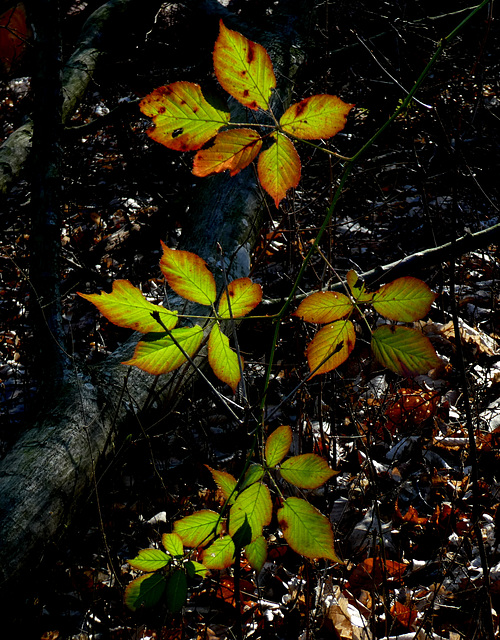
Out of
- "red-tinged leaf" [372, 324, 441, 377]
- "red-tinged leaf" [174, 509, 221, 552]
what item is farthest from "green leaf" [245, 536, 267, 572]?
"red-tinged leaf" [372, 324, 441, 377]

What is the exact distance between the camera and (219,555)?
40.4 inches

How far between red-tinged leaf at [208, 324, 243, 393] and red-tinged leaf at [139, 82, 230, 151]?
0.33 meters

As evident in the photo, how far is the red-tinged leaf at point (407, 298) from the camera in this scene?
0.82 metres

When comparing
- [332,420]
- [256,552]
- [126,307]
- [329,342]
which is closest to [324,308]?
[329,342]

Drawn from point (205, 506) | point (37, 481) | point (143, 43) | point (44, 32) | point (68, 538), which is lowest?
point (205, 506)

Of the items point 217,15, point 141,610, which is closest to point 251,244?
point 141,610

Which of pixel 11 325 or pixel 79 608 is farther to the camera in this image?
pixel 11 325

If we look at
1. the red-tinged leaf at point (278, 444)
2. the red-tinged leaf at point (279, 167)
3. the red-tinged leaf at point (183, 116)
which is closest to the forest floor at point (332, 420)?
the red-tinged leaf at point (278, 444)

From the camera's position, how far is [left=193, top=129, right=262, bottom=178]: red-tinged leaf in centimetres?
77

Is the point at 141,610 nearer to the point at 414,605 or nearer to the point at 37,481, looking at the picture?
the point at 37,481

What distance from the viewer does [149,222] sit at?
Answer: 414 centimetres

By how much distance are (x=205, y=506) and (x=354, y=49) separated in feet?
15.6

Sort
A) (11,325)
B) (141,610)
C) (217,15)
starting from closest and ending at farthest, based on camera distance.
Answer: (141,610)
(11,325)
(217,15)

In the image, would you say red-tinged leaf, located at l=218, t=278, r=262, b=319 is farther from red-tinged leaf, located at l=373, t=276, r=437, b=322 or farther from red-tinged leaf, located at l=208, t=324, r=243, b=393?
red-tinged leaf, located at l=373, t=276, r=437, b=322
